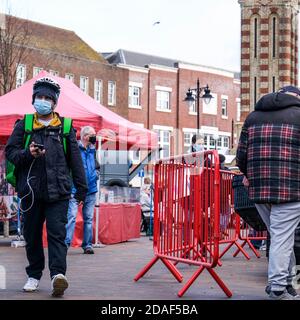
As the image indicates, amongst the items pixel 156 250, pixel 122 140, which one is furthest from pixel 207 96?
pixel 156 250

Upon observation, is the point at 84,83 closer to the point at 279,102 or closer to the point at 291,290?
the point at 279,102

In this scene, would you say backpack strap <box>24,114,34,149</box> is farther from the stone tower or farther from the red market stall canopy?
the stone tower

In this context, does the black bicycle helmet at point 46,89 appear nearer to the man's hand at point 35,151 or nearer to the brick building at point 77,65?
the man's hand at point 35,151

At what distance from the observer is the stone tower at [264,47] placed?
134ft

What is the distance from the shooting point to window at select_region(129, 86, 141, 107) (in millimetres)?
66438

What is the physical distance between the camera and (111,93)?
64.2m

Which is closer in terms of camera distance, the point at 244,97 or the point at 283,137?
the point at 283,137

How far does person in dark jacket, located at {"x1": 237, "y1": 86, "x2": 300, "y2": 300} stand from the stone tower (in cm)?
3318

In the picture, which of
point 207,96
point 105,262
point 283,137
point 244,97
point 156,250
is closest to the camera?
point 283,137

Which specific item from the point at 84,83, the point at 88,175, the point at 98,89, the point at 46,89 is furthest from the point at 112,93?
the point at 46,89

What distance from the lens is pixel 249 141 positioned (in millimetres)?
8188
